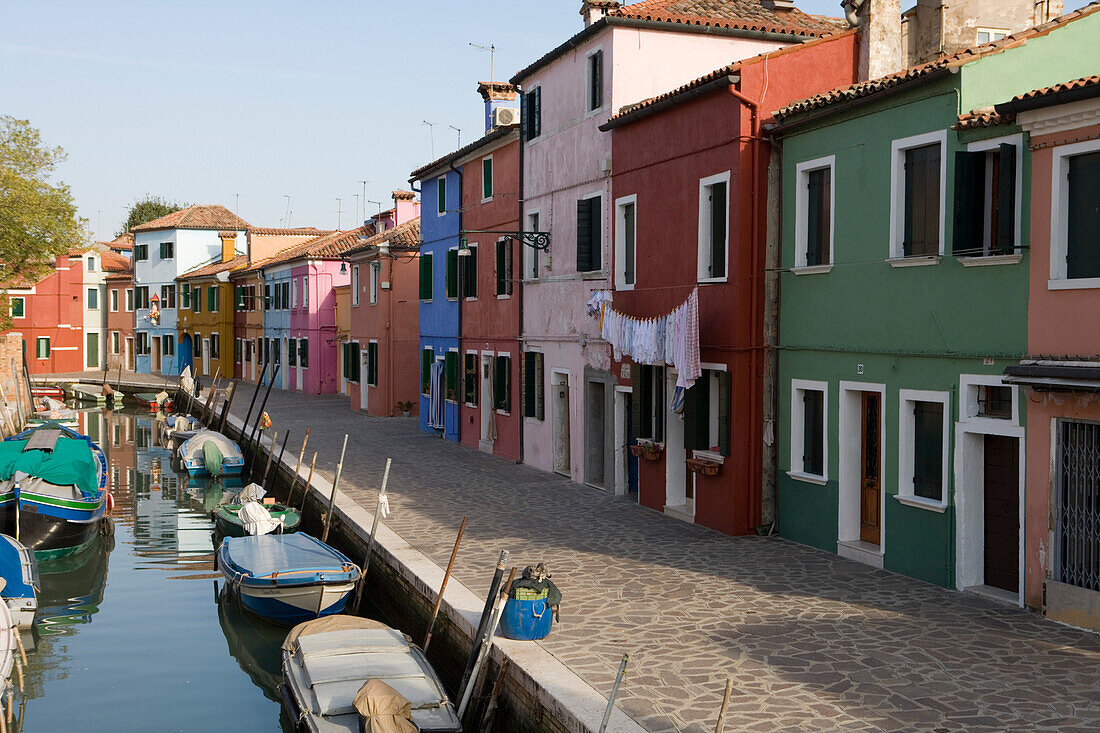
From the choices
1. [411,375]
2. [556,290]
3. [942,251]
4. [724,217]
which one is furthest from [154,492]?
[942,251]

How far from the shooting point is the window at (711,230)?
634 inches

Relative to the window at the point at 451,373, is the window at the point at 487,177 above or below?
above

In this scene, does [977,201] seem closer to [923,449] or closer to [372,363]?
[923,449]

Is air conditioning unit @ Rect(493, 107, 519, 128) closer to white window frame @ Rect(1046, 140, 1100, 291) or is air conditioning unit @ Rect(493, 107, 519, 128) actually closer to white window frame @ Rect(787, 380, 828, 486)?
white window frame @ Rect(787, 380, 828, 486)

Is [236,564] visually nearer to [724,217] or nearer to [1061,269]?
[724,217]

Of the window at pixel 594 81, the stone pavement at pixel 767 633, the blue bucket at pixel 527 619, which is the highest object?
the window at pixel 594 81

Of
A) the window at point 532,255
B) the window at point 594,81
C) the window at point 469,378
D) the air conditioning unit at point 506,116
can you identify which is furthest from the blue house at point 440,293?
the window at point 594,81

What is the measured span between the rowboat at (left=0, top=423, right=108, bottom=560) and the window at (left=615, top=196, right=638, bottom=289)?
11345 millimetres

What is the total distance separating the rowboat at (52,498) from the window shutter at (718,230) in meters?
13.2

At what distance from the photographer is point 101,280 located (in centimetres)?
6894

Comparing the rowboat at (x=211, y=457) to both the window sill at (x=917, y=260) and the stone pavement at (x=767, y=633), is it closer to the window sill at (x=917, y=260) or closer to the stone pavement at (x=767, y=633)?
the stone pavement at (x=767, y=633)

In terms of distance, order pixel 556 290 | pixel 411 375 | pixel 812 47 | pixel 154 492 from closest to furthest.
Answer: pixel 812 47 → pixel 556 290 → pixel 154 492 → pixel 411 375

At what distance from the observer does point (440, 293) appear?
3081 cm

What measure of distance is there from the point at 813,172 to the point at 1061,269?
15.3ft
